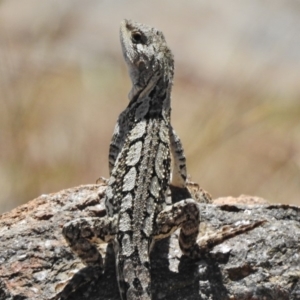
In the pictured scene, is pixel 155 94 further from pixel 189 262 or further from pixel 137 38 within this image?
pixel 189 262

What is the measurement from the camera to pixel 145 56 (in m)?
7.51

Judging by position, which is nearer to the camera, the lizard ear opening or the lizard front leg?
the lizard front leg

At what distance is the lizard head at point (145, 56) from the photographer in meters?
7.49

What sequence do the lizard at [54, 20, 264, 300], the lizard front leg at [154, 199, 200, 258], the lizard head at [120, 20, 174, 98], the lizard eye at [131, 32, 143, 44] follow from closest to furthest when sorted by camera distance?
the lizard at [54, 20, 264, 300] → the lizard front leg at [154, 199, 200, 258] → the lizard head at [120, 20, 174, 98] → the lizard eye at [131, 32, 143, 44]

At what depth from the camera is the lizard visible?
5852 mm

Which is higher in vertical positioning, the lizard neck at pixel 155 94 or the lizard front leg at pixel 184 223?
the lizard neck at pixel 155 94

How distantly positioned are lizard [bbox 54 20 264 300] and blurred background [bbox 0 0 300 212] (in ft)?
5.26

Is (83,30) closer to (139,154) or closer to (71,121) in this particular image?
(71,121)

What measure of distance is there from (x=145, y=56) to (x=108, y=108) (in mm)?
4409

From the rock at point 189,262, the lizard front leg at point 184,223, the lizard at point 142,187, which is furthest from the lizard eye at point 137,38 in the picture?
the lizard front leg at point 184,223

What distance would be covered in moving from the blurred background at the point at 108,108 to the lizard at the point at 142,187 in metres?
1.60

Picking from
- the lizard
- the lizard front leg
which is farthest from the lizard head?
the lizard front leg

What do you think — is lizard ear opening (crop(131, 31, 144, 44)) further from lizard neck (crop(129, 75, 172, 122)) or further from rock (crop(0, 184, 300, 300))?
rock (crop(0, 184, 300, 300))

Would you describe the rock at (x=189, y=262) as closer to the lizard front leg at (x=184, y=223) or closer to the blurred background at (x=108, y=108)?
the lizard front leg at (x=184, y=223)
